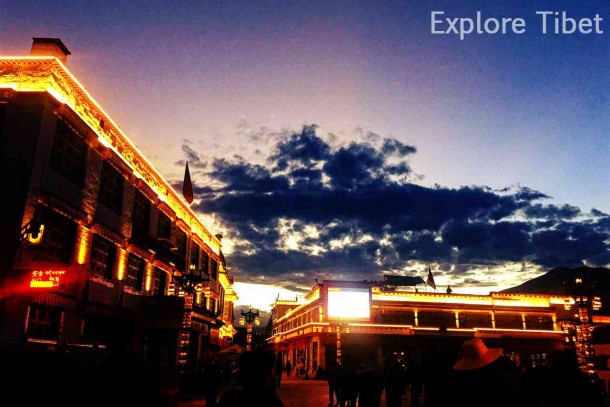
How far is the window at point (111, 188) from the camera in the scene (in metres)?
18.8

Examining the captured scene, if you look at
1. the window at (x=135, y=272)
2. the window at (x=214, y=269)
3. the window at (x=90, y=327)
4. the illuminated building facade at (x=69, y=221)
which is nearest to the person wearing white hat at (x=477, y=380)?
the illuminated building facade at (x=69, y=221)

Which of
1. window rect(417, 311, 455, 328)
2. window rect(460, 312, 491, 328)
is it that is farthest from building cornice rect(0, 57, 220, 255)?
window rect(460, 312, 491, 328)

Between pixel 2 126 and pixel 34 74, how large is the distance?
208 cm

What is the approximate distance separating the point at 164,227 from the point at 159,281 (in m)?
3.32

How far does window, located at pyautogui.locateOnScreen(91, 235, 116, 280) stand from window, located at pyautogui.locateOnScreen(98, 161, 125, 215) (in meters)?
1.59

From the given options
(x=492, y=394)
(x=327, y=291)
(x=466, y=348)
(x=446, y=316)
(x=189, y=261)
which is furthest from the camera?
(x=446, y=316)

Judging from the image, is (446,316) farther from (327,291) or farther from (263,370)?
(263,370)

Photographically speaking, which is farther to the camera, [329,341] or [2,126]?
[329,341]

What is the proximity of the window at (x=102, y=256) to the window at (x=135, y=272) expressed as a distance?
1.72 meters

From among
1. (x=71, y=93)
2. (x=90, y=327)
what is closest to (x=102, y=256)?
(x=90, y=327)

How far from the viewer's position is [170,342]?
2555cm

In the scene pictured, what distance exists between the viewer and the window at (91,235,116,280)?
17.8 metres

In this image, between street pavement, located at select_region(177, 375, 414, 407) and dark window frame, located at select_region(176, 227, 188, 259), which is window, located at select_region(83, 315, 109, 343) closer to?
street pavement, located at select_region(177, 375, 414, 407)

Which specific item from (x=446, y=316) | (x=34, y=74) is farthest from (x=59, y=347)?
(x=446, y=316)
